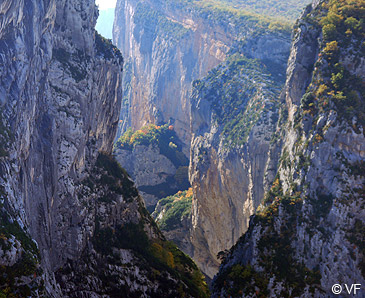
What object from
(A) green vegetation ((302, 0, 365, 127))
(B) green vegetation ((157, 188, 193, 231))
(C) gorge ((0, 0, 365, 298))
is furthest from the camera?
(B) green vegetation ((157, 188, 193, 231))

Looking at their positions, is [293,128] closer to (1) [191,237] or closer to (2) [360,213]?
(2) [360,213]

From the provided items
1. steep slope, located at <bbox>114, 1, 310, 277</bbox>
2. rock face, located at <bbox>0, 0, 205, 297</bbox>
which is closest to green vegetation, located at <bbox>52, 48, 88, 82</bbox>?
rock face, located at <bbox>0, 0, 205, 297</bbox>

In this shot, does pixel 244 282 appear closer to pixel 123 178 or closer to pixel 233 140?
pixel 123 178

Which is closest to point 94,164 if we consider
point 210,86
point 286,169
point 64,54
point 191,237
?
point 64,54

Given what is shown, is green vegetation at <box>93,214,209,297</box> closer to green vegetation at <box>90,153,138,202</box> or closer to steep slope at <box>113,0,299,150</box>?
green vegetation at <box>90,153,138,202</box>

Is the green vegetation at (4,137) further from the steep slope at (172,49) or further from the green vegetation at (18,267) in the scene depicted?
the steep slope at (172,49)

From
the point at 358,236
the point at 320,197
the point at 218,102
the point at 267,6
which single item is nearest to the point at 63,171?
the point at 320,197
